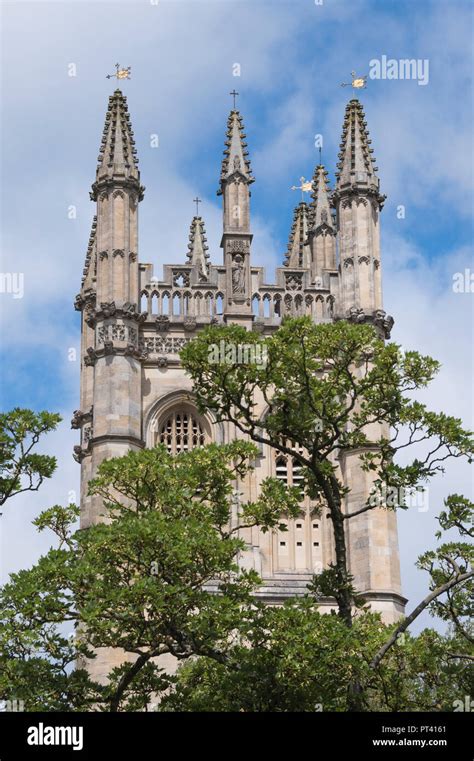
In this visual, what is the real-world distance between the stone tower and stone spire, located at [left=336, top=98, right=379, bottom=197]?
0.16ft

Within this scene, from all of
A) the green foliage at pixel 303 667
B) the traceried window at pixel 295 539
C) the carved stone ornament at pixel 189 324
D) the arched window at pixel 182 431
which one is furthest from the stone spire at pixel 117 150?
the green foliage at pixel 303 667

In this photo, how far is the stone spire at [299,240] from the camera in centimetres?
6128

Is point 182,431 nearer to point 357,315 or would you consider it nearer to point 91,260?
point 357,315

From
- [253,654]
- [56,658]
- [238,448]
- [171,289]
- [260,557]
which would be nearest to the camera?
[253,654]

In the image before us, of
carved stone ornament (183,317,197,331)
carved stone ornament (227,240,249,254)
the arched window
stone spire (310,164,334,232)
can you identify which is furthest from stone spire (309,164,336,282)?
the arched window

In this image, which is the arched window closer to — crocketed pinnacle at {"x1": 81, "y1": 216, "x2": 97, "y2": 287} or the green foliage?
crocketed pinnacle at {"x1": 81, "y1": 216, "x2": 97, "y2": 287}

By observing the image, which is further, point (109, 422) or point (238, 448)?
point (109, 422)

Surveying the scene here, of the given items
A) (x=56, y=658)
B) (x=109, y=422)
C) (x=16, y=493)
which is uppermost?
(x=109, y=422)

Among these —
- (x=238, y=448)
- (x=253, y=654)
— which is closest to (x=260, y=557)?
(x=238, y=448)

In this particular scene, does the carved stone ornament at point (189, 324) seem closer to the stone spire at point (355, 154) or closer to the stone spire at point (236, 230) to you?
the stone spire at point (236, 230)

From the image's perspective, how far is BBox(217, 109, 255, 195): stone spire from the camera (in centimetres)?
5531
